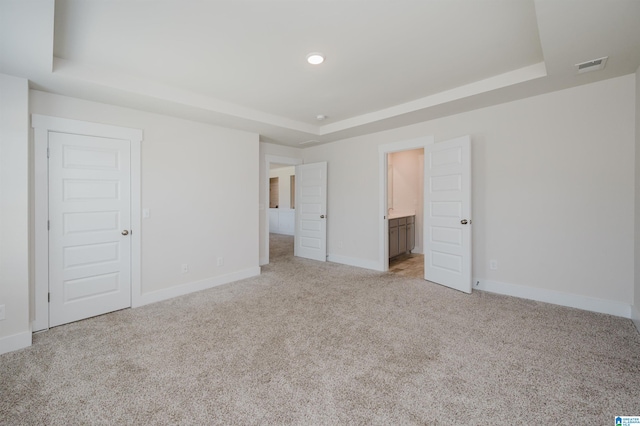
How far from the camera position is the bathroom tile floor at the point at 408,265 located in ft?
15.5

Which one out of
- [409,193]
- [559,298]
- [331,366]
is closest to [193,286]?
[331,366]

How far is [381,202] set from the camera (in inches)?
191

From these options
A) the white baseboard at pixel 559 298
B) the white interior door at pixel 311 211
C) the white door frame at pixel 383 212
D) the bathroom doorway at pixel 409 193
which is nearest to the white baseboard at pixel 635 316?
the white baseboard at pixel 559 298

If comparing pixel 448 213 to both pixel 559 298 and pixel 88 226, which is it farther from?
pixel 88 226

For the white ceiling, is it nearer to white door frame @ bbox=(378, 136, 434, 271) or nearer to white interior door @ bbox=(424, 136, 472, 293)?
white interior door @ bbox=(424, 136, 472, 293)

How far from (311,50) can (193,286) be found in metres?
3.33

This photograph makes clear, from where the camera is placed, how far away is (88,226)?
3.07 meters

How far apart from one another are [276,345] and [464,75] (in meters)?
3.31

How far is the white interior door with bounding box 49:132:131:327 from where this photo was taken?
9.46ft

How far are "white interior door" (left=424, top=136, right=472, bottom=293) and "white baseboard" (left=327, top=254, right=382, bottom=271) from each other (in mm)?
965

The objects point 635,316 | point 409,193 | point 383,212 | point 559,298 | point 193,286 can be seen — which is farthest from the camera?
point 409,193

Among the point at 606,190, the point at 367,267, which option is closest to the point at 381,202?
the point at 367,267

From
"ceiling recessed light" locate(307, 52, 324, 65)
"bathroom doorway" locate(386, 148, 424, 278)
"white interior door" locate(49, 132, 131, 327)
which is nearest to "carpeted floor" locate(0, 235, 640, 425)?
"white interior door" locate(49, 132, 131, 327)

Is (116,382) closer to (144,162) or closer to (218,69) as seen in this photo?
(144,162)
